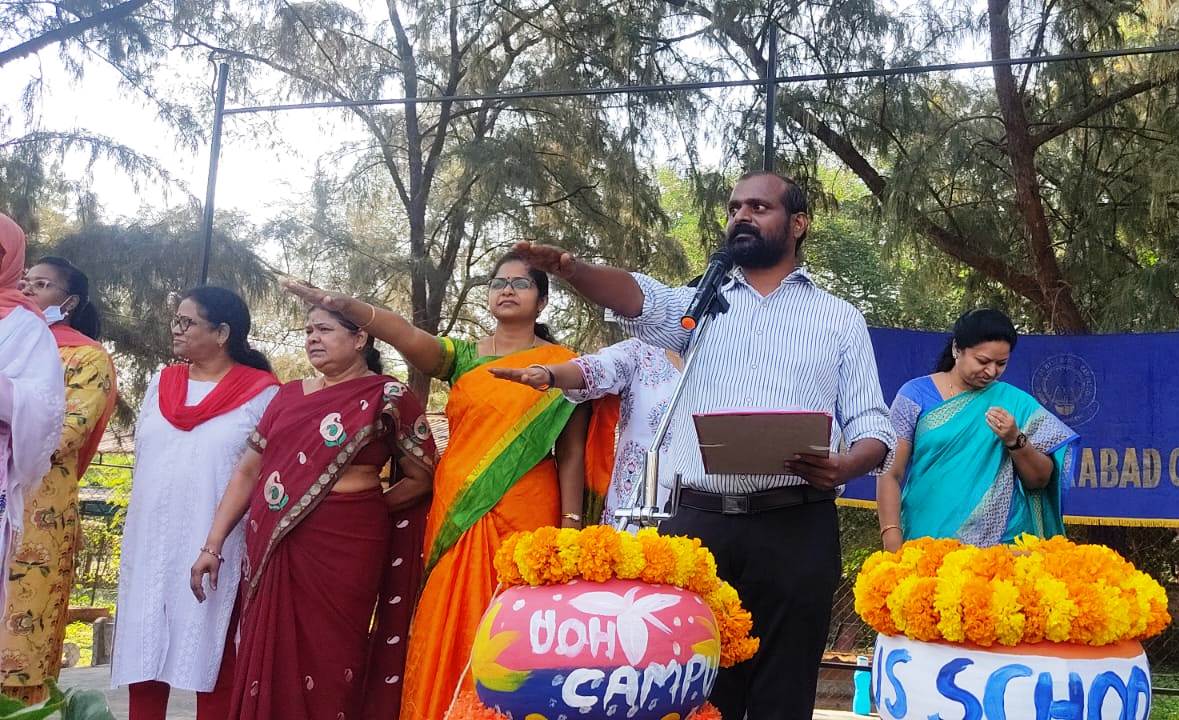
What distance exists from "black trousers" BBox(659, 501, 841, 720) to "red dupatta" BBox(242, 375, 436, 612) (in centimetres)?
150

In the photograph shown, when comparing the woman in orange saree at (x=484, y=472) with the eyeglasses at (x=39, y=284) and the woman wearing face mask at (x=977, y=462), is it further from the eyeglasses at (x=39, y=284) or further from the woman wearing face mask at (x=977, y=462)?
the eyeglasses at (x=39, y=284)

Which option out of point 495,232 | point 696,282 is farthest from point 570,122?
point 696,282

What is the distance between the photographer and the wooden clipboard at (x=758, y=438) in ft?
6.94

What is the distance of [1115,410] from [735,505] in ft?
11.4

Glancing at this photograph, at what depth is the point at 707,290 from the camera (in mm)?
2256

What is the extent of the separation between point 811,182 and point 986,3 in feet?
4.49

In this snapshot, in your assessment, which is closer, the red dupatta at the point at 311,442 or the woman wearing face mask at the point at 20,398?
the woman wearing face mask at the point at 20,398

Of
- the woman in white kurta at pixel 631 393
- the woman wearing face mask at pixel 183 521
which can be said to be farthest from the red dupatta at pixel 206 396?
the woman in white kurta at pixel 631 393

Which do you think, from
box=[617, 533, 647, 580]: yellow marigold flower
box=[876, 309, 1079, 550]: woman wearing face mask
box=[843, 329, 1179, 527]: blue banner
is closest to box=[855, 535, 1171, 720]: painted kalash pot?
box=[617, 533, 647, 580]: yellow marigold flower

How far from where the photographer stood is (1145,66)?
6285 mm

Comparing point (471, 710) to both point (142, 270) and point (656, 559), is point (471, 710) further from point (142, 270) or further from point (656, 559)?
point (142, 270)

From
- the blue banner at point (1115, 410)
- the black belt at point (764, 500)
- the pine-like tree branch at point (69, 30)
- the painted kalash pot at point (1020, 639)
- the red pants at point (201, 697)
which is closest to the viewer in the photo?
the painted kalash pot at point (1020, 639)

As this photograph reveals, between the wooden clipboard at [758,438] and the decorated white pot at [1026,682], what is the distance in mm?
407

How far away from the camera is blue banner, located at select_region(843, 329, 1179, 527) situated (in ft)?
17.1
